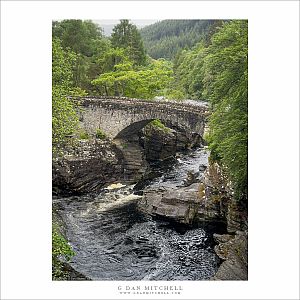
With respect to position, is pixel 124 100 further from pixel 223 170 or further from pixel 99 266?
pixel 99 266

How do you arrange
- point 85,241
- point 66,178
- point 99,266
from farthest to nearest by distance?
point 66,178, point 85,241, point 99,266

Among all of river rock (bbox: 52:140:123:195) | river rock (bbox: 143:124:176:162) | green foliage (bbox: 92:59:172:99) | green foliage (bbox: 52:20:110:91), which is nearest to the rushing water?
river rock (bbox: 52:140:123:195)

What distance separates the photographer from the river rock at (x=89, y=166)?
21.8 metres

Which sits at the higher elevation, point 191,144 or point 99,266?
point 191,144

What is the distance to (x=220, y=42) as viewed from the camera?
14.8 m

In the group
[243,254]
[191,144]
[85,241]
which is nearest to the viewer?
[243,254]

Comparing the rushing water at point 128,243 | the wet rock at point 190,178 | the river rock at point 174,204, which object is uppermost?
the wet rock at point 190,178

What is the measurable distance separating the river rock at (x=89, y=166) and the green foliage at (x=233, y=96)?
28.5 feet

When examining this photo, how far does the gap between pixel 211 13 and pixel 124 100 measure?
1543cm

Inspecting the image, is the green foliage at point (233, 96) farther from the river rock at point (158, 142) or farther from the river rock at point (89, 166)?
the river rock at point (158, 142)

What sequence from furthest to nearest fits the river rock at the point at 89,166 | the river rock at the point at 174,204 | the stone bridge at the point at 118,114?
the stone bridge at the point at 118,114 < the river rock at the point at 89,166 < the river rock at the point at 174,204

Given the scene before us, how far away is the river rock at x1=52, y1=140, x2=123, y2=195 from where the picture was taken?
71.4ft

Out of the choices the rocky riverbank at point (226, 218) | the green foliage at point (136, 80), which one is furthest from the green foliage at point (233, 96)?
the green foliage at point (136, 80)
